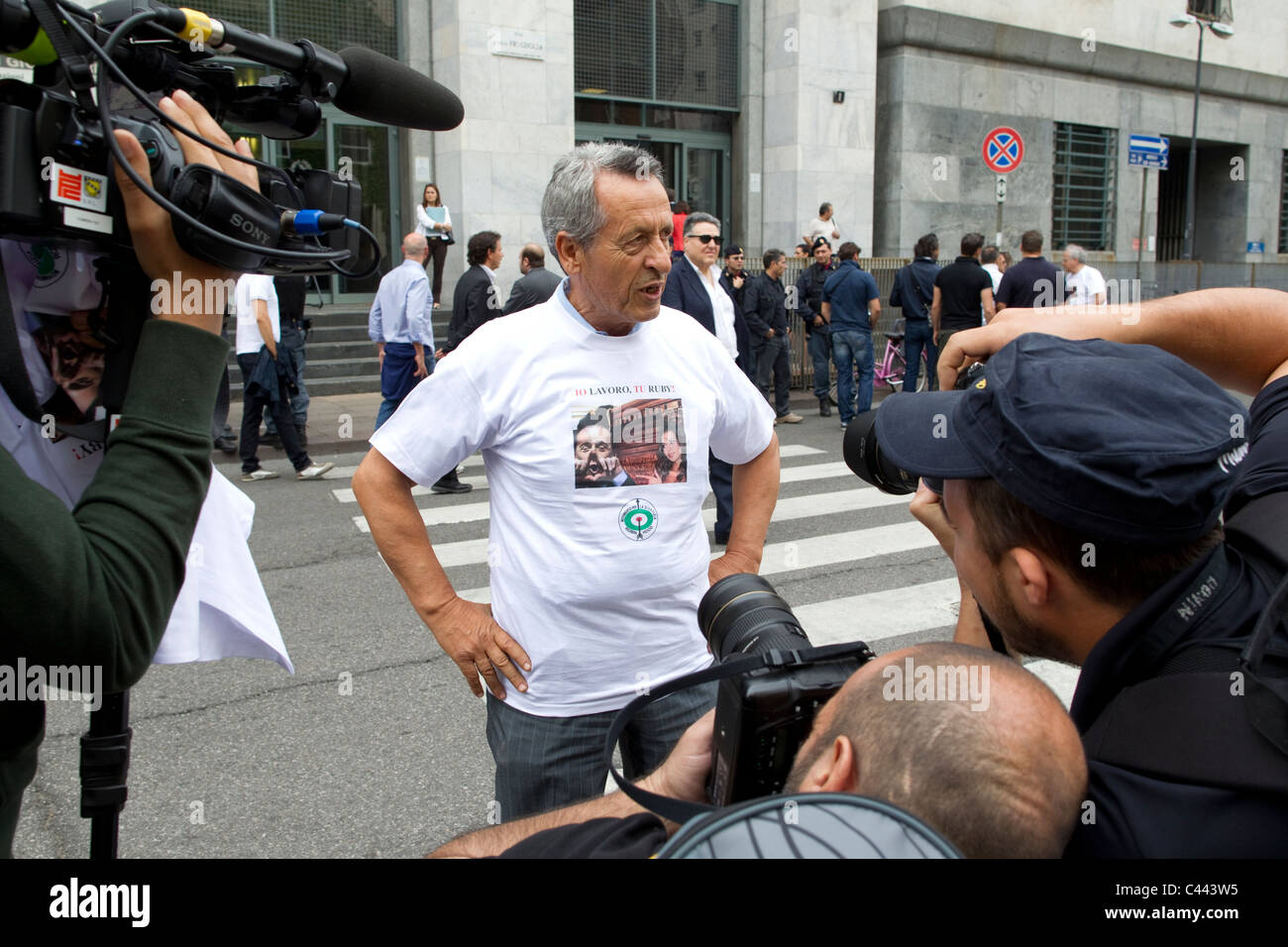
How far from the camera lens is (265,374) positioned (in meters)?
8.73

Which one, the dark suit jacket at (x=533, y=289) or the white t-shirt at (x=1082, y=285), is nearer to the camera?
the dark suit jacket at (x=533, y=289)

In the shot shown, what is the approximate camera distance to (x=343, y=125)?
15391mm

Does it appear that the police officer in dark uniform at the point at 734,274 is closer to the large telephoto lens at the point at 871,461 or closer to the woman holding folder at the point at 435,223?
the woman holding folder at the point at 435,223

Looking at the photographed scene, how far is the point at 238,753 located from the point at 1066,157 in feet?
74.5

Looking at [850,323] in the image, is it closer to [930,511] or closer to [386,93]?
[930,511]

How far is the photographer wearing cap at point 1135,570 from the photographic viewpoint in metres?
1.13

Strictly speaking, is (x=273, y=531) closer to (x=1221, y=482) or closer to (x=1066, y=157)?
(x=1221, y=482)

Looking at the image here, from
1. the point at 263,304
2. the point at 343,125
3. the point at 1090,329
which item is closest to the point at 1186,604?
the point at 1090,329

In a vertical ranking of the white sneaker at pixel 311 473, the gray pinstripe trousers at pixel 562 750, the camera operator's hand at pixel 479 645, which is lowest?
the white sneaker at pixel 311 473

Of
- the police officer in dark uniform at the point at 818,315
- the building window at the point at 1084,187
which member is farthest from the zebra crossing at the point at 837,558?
the building window at the point at 1084,187

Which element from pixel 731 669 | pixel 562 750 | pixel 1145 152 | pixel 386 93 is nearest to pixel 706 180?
pixel 1145 152

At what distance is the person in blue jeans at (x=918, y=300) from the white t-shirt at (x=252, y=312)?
22.5 feet

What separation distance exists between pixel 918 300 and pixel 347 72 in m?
11.3

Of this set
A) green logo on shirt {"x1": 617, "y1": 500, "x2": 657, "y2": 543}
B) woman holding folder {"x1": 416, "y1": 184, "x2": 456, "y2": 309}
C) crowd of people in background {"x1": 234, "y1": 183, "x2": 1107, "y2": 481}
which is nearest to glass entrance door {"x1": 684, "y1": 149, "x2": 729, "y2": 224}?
crowd of people in background {"x1": 234, "y1": 183, "x2": 1107, "y2": 481}
